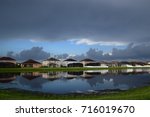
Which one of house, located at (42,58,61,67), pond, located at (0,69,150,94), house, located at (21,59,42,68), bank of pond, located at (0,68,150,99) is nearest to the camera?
bank of pond, located at (0,68,150,99)

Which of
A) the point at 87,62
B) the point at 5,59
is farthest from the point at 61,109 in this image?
the point at 87,62

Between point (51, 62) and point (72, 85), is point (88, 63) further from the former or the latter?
point (72, 85)

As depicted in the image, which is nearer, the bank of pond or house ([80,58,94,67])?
the bank of pond

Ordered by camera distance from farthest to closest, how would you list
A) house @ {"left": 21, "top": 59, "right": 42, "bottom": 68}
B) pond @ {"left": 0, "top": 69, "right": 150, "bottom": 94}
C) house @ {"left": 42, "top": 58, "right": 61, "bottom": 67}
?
house @ {"left": 42, "top": 58, "right": 61, "bottom": 67} → house @ {"left": 21, "top": 59, "right": 42, "bottom": 68} → pond @ {"left": 0, "top": 69, "right": 150, "bottom": 94}

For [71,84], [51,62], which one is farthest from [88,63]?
[71,84]

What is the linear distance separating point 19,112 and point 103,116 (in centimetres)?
201

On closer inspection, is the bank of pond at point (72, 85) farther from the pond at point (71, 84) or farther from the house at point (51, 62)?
the house at point (51, 62)

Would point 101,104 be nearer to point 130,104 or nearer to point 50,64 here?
point 130,104

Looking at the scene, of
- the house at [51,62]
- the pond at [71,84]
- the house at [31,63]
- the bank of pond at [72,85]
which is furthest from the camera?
the house at [51,62]

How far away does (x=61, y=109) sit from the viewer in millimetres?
7738

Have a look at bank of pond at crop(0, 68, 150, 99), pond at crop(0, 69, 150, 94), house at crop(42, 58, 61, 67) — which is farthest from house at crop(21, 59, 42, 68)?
bank of pond at crop(0, 68, 150, 99)

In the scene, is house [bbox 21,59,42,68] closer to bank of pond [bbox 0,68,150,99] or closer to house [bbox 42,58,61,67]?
house [bbox 42,58,61,67]

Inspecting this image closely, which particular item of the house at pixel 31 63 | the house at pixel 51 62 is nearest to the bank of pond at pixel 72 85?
the house at pixel 31 63

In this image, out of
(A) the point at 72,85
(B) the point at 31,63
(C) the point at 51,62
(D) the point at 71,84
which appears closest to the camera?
(A) the point at 72,85
